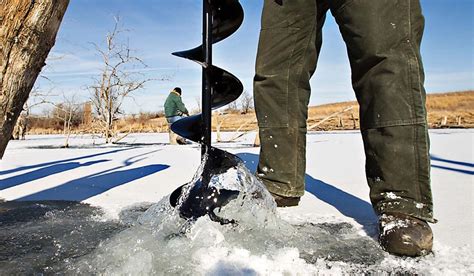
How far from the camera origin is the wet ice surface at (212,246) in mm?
975

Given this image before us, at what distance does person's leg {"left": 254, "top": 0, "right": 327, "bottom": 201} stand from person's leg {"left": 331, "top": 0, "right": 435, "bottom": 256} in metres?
0.41

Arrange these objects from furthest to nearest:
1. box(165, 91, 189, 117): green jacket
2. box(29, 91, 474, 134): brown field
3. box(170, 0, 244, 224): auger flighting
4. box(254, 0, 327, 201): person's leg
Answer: box(29, 91, 474, 134): brown field, box(165, 91, 189, 117): green jacket, box(254, 0, 327, 201): person's leg, box(170, 0, 244, 224): auger flighting

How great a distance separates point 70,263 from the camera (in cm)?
103

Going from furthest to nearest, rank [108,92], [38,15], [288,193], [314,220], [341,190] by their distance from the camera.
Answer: [108,92], [341,190], [288,193], [314,220], [38,15]

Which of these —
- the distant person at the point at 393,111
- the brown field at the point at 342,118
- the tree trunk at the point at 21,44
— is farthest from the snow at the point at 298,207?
the brown field at the point at 342,118

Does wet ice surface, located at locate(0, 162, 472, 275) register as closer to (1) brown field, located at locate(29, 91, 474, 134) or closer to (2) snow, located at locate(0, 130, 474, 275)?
(2) snow, located at locate(0, 130, 474, 275)

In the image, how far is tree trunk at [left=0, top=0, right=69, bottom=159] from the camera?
1.24 metres

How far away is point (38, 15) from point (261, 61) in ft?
3.13

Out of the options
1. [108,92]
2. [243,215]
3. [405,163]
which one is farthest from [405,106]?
[108,92]

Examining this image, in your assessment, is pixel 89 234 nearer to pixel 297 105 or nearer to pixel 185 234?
pixel 185 234

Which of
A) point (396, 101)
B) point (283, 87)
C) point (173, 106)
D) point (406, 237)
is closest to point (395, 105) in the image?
point (396, 101)

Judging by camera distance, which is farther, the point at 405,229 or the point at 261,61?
the point at 261,61

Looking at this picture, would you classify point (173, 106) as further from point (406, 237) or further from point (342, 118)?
point (342, 118)

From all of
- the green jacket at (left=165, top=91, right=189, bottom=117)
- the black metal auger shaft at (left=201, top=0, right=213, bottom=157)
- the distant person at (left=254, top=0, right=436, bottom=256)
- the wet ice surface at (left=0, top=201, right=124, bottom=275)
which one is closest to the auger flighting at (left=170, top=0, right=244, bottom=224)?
the black metal auger shaft at (left=201, top=0, right=213, bottom=157)
